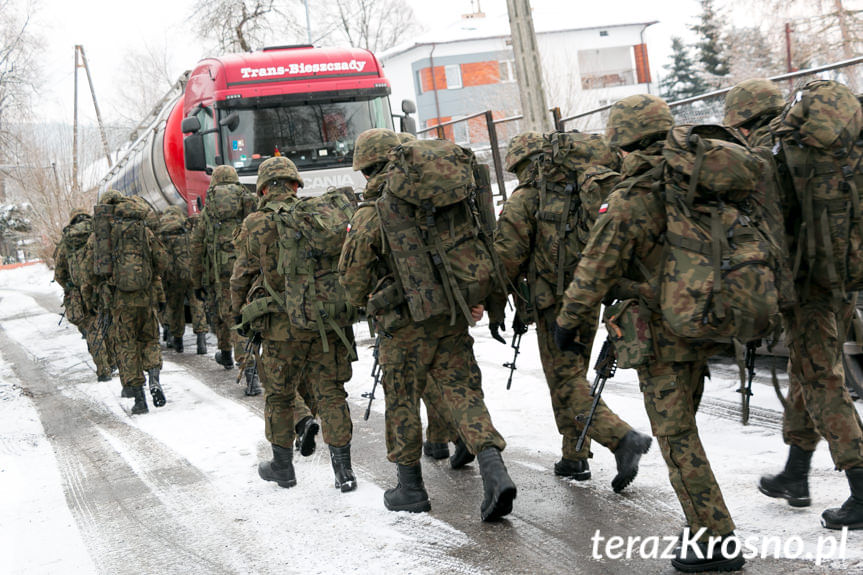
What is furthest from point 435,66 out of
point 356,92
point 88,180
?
point 356,92

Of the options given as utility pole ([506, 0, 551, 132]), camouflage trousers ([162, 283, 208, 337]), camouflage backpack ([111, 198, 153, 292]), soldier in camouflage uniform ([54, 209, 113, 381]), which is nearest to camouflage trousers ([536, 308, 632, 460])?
camouflage backpack ([111, 198, 153, 292])

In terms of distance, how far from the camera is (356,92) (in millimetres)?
11000

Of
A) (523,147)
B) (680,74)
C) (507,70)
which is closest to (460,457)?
(523,147)

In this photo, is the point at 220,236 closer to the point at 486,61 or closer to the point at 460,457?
the point at 460,457

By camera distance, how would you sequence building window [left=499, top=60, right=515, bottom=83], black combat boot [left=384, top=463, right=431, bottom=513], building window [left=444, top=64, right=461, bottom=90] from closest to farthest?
1. black combat boot [left=384, top=463, right=431, bottom=513]
2. building window [left=499, top=60, right=515, bottom=83]
3. building window [left=444, top=64, right=461, bottom=90]

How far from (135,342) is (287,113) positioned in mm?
3945

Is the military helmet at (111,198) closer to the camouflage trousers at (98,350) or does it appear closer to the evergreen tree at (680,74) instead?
the camouflage trousers at (98,350)

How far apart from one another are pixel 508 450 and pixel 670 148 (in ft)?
9.07

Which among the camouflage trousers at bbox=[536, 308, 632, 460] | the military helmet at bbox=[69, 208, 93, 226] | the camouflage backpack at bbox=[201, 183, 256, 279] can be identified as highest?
the military helmet at bbox=[69, 208, 93, 226]

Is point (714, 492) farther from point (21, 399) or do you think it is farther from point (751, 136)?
point (21, 399)

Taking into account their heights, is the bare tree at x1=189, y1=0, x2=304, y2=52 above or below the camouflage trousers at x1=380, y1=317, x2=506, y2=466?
above

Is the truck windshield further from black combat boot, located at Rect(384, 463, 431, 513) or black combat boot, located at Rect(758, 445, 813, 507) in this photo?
black combat boot, located at Rect(758, 445, 813, 507)

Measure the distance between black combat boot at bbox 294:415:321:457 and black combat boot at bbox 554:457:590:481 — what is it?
5.67 feet

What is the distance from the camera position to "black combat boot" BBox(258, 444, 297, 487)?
5.38 meters
